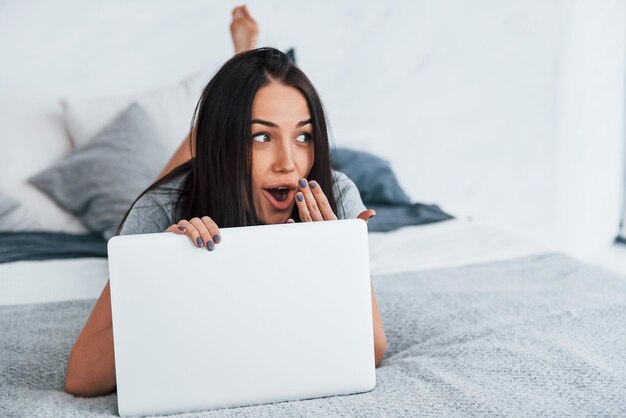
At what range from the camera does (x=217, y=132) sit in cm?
112

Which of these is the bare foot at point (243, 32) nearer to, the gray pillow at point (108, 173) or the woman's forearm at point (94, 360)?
the gray pillow at point (108, 173)

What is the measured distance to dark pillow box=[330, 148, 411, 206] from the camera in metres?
2.50

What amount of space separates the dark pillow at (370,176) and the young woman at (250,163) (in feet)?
4.25

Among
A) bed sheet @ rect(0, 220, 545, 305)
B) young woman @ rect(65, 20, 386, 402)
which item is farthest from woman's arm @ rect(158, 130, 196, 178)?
young woman @ rect(65, 20, 386, 402)

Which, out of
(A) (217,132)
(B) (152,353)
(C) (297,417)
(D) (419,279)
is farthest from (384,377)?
(D) (419,279)

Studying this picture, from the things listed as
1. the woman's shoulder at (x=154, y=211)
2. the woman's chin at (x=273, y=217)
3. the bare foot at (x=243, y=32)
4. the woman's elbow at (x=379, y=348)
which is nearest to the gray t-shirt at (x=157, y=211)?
the woman's shoulder at (x=154, y=211)

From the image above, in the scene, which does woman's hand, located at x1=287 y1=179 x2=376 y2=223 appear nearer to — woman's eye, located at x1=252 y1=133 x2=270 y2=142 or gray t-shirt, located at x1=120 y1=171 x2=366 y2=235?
woman's eye, located at x1=252 y1=133 x2=270 y2=142

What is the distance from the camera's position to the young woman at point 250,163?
1.03m

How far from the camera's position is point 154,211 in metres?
1.21

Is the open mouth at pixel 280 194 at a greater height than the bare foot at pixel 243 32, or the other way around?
the bare foot at pixel 243 32

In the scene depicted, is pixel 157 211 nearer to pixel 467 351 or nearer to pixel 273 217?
pixel 273 217

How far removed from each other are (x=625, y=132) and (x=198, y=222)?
319 centimetres

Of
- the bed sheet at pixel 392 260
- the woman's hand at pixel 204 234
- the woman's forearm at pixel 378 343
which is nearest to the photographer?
the woman's hand at pixel 204 234

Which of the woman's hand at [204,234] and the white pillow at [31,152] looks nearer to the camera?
the woman's hand at [204,234]
